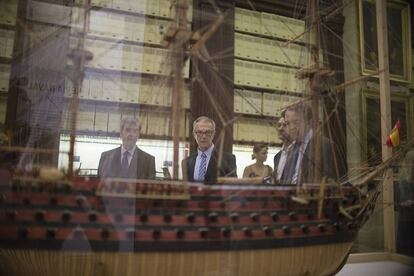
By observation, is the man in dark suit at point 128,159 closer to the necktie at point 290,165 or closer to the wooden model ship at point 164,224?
the wooden model ship at point 164,224

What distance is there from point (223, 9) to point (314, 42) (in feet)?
1.31

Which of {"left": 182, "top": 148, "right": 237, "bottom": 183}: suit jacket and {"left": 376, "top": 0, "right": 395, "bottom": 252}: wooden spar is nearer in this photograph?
{"left": 182, "top": 148, "right": 237, "bottom": 183}: suit jacket

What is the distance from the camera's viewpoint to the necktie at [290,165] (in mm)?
1303

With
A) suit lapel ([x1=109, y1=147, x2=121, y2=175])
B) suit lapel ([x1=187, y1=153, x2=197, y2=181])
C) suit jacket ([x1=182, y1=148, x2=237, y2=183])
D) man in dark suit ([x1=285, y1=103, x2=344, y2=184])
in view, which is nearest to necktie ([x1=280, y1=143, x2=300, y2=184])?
man in dark suit ([x1=285, y1=103, x2=344, y2=184])

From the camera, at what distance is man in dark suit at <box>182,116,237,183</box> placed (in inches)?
44.6

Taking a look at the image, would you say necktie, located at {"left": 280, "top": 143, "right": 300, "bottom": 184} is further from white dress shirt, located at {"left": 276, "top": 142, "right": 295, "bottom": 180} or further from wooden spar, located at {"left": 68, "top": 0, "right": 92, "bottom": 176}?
wooden spar, located at {"left": 68, "top": 0, "right": 92, "bottom": 176}

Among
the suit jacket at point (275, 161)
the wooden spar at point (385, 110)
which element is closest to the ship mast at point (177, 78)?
the suit jacket at point (275, 161)

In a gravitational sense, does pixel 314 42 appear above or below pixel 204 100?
above

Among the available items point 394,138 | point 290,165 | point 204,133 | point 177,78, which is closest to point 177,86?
point 177,78

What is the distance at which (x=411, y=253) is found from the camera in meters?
1.60

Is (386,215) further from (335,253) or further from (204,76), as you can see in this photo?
(204,76)

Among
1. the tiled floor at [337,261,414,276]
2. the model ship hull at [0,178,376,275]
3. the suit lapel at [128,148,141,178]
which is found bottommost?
the tiled floor at [337,261,414,276]

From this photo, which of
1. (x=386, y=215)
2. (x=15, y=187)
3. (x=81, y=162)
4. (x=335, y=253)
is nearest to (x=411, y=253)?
(x=386, y=215)

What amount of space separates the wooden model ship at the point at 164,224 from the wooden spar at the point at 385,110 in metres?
0.44
